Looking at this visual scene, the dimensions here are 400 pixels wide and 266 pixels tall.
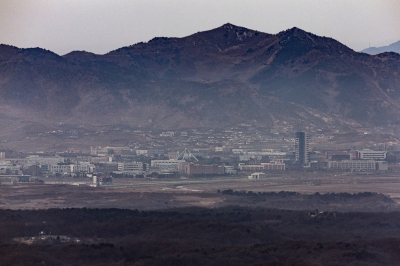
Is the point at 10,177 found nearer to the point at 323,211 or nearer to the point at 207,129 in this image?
the point at 323,211

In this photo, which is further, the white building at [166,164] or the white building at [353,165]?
the white building at [353,165]

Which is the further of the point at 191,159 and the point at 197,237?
the point at 191,159

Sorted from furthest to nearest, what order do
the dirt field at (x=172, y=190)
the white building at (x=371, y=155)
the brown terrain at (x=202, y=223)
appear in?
the white building at (x=371, y=155) < the dirt field at (x=172, y=190) < the brown terrain at (x=202, y=223)

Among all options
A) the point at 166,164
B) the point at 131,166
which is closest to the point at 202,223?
the point at 131,166

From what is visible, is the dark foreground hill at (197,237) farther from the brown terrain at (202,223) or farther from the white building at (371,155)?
the white building at (371,155)

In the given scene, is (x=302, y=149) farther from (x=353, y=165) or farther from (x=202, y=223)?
(x=202, y=223)

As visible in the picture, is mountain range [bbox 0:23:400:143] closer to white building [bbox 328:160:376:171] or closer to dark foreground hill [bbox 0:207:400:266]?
white building [bbox 328:160:376:171]

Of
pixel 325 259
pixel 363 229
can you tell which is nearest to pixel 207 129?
pixel 363 229

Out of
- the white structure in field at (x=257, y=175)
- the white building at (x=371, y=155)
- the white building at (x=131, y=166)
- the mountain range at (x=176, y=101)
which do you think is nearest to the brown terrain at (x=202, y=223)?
the white structure in field at (x=257, y=175)
